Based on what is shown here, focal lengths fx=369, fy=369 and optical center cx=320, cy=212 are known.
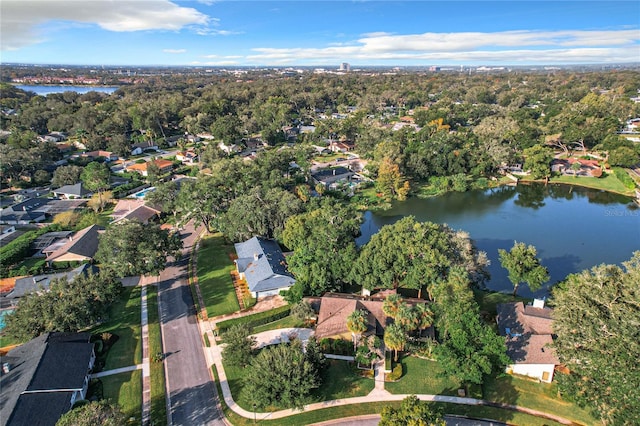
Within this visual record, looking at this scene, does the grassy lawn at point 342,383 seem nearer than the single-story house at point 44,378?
No

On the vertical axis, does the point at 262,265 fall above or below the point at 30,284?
above

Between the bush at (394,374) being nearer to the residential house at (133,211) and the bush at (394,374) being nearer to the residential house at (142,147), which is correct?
the residential house at (133,211)

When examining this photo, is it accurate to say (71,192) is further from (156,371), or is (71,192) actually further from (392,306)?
(392,306)

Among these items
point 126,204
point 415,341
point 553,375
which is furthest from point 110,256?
point 553,375

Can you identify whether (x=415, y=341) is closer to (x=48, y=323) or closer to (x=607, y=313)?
(x=607, y=313)

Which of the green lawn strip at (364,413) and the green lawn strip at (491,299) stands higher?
the green lawn strip at (491,299)

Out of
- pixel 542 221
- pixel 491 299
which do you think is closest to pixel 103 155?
pixel 491 299

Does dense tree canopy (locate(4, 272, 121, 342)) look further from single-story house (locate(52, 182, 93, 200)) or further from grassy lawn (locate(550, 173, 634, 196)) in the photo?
grassy lawn (locate(550, 173, 634, 196))

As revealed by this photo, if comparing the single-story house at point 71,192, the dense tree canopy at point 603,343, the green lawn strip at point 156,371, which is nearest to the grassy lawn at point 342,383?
the green lawn strip at point 156,371
